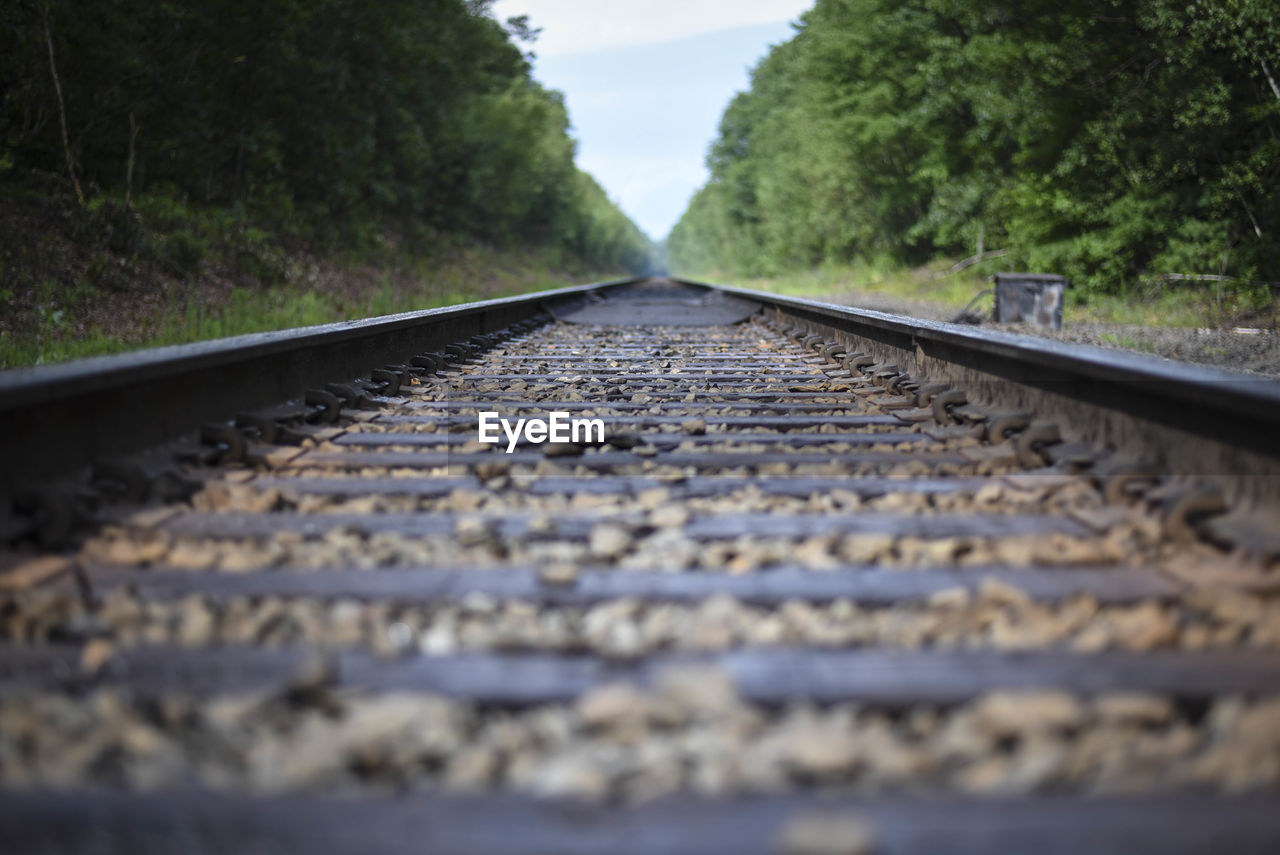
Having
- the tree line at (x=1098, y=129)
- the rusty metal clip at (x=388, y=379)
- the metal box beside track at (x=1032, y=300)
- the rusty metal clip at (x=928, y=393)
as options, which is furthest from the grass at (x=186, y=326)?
the tree line at (x=1098, y=129)

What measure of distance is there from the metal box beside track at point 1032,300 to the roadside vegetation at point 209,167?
7495 mm

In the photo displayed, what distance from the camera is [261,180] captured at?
1633 cm

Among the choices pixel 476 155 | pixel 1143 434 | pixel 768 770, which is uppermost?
pixel 476 155

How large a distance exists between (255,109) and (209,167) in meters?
2.03

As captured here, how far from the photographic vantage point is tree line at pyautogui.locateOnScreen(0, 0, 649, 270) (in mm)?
10586

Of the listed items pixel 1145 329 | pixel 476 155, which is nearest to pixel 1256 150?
pixel 1145 329

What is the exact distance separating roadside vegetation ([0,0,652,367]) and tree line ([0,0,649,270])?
0.03 meters

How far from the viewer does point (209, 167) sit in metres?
14.6

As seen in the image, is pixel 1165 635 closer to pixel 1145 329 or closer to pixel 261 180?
pixel 1145 329

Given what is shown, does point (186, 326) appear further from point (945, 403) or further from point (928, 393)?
point (945, 403)

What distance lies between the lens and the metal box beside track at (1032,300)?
31.3 feet

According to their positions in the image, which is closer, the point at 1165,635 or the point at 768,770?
the point at 768,770

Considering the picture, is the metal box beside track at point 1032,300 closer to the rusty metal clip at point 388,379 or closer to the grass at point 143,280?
the grass at point 143,280

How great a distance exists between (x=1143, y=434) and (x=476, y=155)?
101 feet
